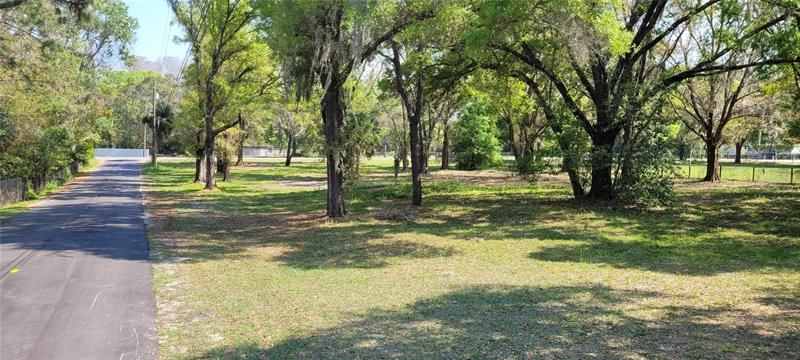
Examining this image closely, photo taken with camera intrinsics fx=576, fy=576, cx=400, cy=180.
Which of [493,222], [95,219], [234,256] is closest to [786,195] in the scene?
[493,222]

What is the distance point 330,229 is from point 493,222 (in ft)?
14.9

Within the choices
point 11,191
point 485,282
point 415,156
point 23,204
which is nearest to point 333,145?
point 415,156

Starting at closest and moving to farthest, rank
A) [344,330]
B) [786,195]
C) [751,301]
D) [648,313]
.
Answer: [344,330]
[648,313]
[751,301]
[786,195]

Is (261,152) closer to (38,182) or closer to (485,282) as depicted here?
(38,182)

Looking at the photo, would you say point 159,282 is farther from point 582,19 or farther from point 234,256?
point 582,19

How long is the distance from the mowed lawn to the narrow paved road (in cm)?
36

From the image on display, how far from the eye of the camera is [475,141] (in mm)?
42719

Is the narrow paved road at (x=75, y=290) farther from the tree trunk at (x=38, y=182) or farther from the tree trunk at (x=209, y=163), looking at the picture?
the tree trunk at (x=209, y=163)

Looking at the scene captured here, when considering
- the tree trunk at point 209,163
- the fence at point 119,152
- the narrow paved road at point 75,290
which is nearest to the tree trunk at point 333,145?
A: the narrow paved road at point 75,290

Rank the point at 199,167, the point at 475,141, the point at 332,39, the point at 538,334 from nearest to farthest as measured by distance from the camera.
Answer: the point at 538,334, the point at 332,39, the point at 199,167, the point at 475,141

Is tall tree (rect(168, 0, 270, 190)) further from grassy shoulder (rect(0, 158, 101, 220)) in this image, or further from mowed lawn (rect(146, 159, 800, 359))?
mowed lawn (rect(146, 159, 800, 359))

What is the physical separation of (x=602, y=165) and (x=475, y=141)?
25.1 metres

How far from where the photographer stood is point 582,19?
13938 millimetres

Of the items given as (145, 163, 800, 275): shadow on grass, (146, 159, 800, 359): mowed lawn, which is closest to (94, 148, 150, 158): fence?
(145, 163, 800, 275): shadow on grass
